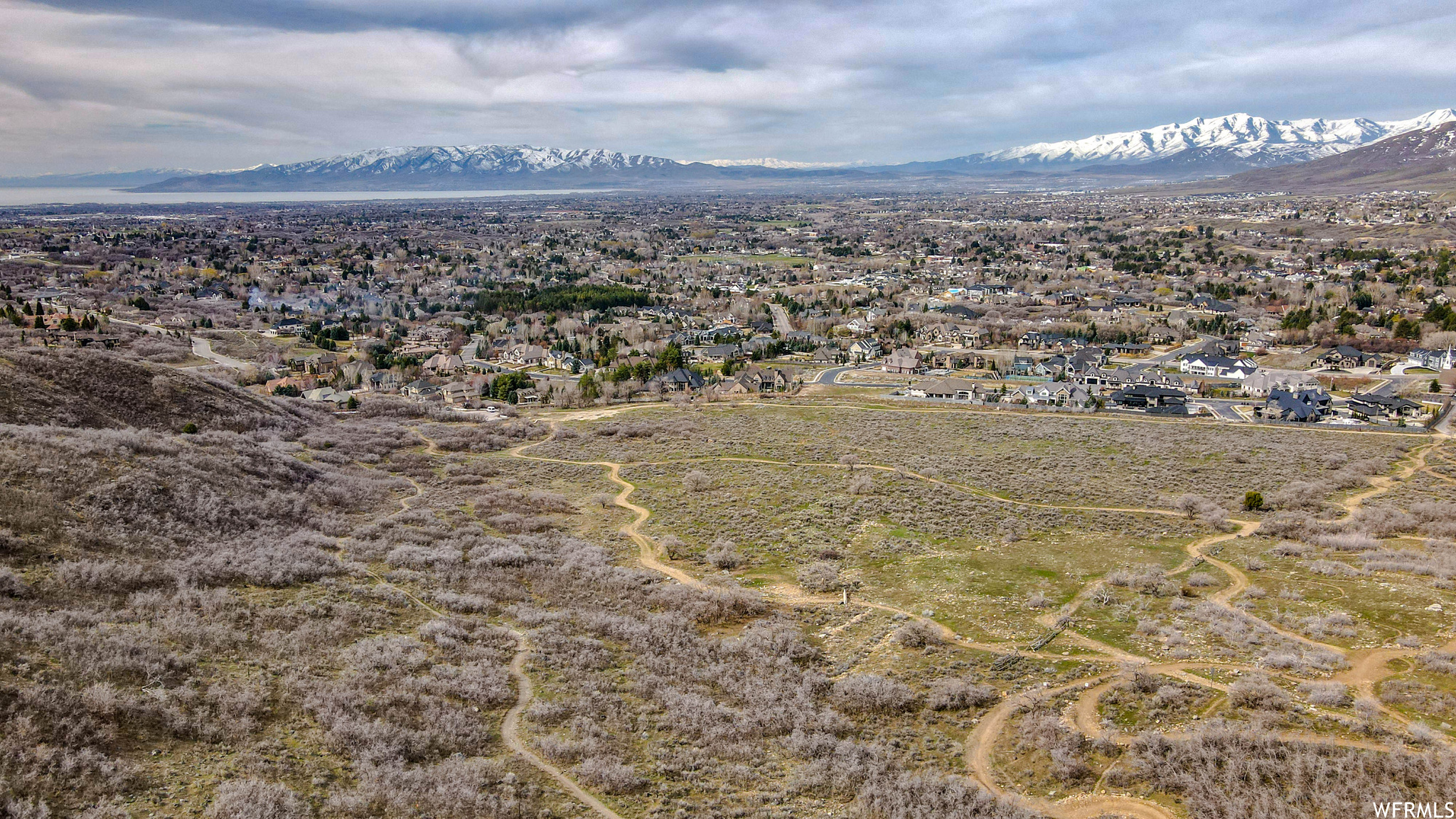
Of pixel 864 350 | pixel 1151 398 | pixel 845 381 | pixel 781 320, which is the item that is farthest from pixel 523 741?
pixel 781 320

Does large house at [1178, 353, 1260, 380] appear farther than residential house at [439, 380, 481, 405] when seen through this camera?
Yes

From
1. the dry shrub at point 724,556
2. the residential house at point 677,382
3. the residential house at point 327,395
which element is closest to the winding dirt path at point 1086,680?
the dry shrub at point 724,556

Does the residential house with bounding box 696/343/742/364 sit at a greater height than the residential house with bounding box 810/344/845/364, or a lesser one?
greater

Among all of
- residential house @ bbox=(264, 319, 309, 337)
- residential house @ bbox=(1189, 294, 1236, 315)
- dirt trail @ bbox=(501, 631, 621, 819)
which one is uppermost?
residential house @ bbox=(264, 319, 309, 337)

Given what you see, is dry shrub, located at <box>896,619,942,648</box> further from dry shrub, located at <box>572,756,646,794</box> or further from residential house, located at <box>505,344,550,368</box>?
residential house, located at <box>505,344,550,368</box>

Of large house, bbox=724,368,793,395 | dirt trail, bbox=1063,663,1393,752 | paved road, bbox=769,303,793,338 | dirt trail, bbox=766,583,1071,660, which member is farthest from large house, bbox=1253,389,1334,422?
paved road, bbox=769,303,793,338

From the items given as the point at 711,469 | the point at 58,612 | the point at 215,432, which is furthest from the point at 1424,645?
the point at 215,432
